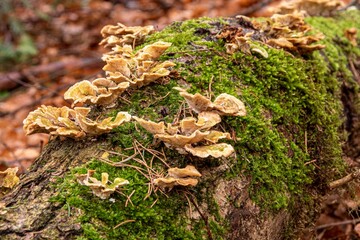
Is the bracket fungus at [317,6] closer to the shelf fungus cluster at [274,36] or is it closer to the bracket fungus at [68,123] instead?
the shelf fungus cluster at [274,36]

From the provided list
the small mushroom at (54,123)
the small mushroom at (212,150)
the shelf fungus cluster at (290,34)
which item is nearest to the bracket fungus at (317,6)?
the shelf fungus cluster at (290,34)

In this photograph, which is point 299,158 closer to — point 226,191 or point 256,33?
point 226,191

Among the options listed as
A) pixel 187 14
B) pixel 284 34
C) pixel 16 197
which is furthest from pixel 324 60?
pixel 187 14

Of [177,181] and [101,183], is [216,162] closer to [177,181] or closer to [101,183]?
[177,181]

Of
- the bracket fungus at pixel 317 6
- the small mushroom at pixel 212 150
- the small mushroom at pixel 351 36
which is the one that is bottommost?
the small mushroom at pixel 351 36

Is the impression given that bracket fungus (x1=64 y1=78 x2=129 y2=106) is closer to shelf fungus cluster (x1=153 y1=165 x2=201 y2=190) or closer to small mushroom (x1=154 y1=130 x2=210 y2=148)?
small mushroom (x1=154 y1=130 x2=210 y2=148)

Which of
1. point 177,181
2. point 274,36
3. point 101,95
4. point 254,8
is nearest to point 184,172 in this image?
point 177,181
